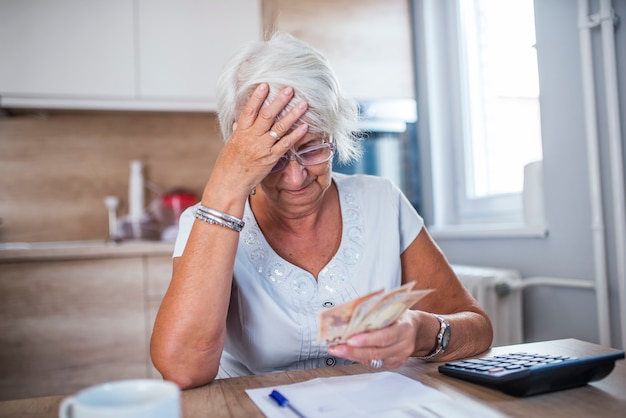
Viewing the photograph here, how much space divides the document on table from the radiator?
107cm

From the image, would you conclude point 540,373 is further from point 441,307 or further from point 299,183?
point 299,183

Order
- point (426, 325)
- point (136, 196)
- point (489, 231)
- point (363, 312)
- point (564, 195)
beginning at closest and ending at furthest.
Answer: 1. point (363, 312)
2. point (426, 325)
3. point (564, 195)
4. point (489, 231)
5. point (136, 196)

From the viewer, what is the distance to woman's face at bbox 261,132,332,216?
1052 millimetres

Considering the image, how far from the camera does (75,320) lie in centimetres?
205

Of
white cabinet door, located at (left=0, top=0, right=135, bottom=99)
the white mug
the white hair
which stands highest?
white cabinet door, located at (left=0, top=0, right=135, bottom=99)

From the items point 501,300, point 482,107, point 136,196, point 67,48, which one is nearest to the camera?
point 501,300

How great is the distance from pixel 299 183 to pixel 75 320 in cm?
142

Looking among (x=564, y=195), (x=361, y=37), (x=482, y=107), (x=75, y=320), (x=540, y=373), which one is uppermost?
(x=361, y=37)

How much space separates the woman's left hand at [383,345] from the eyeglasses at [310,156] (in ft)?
1.33

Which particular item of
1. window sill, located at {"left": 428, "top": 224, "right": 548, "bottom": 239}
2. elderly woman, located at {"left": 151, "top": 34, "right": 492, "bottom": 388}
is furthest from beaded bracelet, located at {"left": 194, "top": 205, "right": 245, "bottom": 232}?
window sill, located at {"left": 428, "top": 224, "right": 548, "bottom": 239}

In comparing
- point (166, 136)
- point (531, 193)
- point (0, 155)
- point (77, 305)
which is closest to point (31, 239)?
point (0, 155)

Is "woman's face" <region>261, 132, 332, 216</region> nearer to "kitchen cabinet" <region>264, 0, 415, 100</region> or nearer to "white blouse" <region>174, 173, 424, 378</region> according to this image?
"white blouse" <region>174, 173, 424, 378</region>

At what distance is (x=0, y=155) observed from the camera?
2420 millimetres

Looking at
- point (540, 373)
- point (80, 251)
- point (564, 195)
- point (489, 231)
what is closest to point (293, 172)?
point (540, 373)
